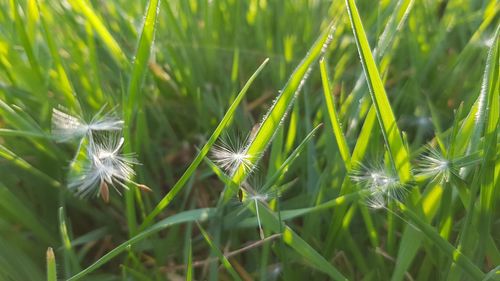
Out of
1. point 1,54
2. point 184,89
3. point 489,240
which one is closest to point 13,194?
point 1,54

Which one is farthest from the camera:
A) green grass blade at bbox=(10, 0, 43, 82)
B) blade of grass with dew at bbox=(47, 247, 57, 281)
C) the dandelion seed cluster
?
green grass blade at bbox=(10, 0, 43, 82)

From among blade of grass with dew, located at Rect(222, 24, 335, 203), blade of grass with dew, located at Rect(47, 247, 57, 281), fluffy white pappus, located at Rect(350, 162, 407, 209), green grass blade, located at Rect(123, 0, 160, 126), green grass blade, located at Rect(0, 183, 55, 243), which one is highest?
green grass blade, located at Rect(123, 0, 160, 126)

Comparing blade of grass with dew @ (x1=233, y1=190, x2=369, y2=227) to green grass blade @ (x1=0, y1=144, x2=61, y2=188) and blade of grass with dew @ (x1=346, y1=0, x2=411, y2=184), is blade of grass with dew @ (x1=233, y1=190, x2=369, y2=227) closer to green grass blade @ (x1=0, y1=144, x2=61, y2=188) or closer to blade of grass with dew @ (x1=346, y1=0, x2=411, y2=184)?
blade of grass with dew @ (x1=346, y1=0, x2=411, y2=184)

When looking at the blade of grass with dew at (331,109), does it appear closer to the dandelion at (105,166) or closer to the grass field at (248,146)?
the grass field at (248,146)

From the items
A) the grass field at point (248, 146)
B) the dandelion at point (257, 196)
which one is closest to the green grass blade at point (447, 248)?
the grass field at point (248, 146)

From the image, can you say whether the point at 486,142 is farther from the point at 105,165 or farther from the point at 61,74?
the point at 61,74

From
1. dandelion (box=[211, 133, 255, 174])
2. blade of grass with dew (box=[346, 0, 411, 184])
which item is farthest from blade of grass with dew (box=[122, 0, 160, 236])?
blade of grass with dew (box=[346, 0, 411, 184])

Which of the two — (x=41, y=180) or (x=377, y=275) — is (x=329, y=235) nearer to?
(x=377, y=275)
